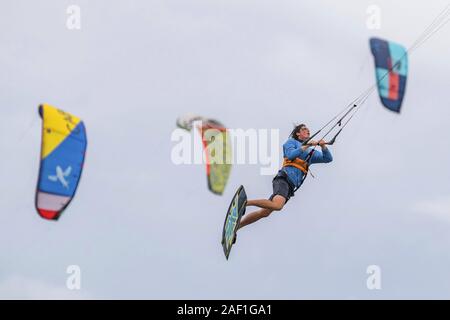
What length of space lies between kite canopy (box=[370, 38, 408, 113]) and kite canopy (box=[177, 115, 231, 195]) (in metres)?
2.24

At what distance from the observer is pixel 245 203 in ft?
76.8

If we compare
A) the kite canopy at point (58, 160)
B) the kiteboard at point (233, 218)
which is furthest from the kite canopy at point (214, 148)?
the kite canopy at point (58, 160)

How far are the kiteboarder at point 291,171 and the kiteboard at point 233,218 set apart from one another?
112 millimetres

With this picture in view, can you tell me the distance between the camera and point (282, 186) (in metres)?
23.6

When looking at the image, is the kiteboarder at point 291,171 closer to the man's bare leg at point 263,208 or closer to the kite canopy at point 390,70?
the man's bare leg at point 263,208

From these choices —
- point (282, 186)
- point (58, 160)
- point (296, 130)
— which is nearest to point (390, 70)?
point (296, 130)

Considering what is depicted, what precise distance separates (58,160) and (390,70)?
187 inches

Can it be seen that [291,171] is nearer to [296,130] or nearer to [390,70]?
[296,130]

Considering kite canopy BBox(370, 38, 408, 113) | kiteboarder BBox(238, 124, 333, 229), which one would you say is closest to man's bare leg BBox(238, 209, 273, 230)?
kiteboarder BBox(238, 124, 333, 229)

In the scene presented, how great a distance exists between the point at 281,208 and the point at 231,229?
0.73m

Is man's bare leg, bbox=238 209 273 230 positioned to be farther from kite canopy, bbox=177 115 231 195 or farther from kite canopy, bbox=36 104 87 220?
kite canopy, bbox=36 104 87 220
